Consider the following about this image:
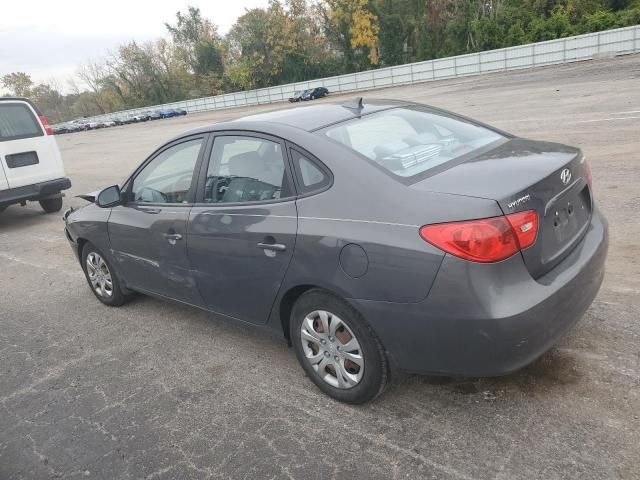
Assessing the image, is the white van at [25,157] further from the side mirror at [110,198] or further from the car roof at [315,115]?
the car roof at [315,115]

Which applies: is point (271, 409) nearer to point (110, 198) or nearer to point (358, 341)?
point (358, 341)

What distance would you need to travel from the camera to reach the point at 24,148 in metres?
8.90

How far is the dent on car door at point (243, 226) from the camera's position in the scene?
315cm

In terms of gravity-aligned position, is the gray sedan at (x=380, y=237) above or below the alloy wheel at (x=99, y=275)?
above

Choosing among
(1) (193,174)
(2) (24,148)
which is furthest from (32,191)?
(1) (193,174)

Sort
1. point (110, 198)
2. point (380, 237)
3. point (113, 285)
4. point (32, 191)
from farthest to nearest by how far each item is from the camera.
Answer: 1. point (32, 191)
2. point (113, 285)
3. point (110, 198)
4. point (380, 237)

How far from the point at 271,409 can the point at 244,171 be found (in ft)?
4.80

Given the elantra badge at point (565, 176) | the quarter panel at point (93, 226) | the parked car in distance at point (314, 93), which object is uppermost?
the elantra badge at point (565, 176)

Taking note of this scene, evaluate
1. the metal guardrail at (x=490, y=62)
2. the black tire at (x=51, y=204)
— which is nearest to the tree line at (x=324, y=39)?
the metal guardrail at (x=490, y=62)

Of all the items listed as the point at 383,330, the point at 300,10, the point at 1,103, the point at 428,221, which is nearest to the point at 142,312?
the point at 383,330

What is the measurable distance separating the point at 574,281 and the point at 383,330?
992 mm

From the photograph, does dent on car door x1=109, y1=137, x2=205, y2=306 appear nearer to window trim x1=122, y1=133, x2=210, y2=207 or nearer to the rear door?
window trim x1=122, y1=133, x2=210, y2=207

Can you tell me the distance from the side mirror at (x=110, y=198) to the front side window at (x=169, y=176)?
0.43 ft

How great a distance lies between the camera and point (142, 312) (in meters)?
4.91
